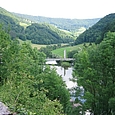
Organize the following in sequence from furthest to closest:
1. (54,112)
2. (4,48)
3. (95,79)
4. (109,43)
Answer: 1. (4,48)
2. (95,79)
3. (109,43)
4. (54,112)

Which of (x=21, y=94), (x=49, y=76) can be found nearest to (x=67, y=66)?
(x=49, y=76)

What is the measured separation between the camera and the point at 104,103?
24922mm

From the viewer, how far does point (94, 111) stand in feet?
84.9

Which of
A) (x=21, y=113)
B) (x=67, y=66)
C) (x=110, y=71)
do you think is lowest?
(x=67, y=66)

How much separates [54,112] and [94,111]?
12063 millimetres

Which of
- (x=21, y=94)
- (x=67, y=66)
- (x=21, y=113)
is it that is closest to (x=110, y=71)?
(x=21, y=94)

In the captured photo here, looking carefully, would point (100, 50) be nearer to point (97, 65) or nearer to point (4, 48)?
point (97, 65)

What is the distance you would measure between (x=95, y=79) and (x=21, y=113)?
15858 mm

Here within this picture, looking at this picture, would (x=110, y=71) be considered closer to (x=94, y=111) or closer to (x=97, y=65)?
(x=97, y=65)

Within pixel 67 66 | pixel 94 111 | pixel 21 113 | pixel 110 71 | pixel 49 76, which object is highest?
pixel 21 113

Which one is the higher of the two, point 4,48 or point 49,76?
point 4,48

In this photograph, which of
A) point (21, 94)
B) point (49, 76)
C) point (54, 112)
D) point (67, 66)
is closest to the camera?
point (54, 112)

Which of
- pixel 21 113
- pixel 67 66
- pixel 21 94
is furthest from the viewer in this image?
pixel 67 66

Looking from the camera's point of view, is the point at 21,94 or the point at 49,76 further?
the point at 49,76
